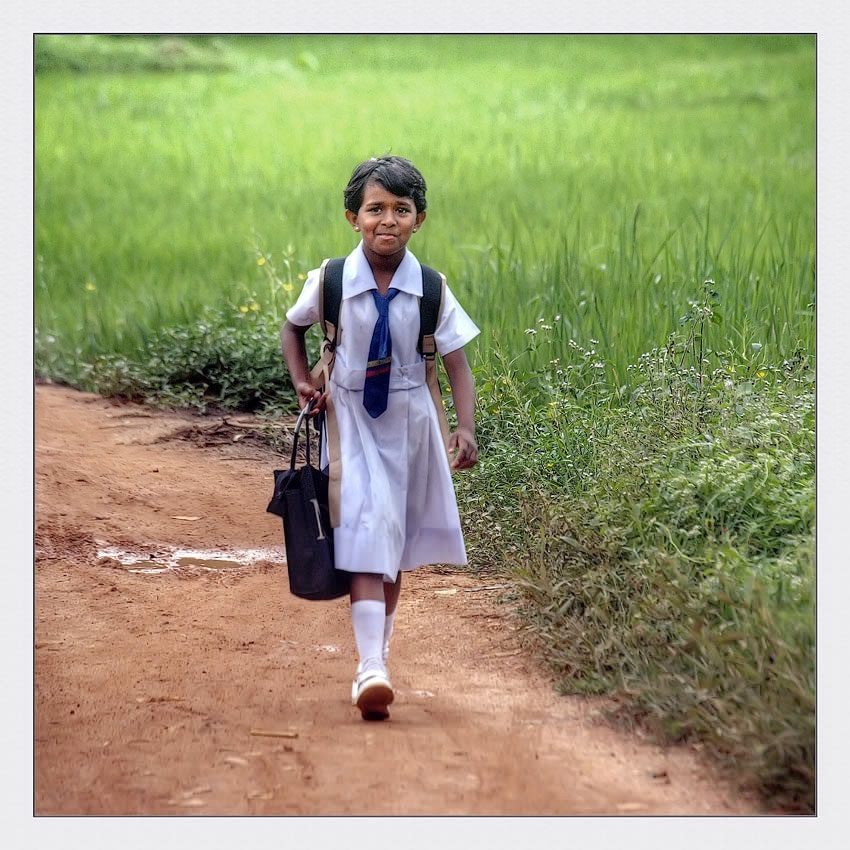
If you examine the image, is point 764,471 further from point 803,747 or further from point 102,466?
point 102,466

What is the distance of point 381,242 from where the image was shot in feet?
12.2

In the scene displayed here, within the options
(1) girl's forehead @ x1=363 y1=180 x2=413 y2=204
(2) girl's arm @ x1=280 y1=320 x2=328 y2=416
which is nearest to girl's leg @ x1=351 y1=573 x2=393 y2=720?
(2) girl's arm @ x1=280 y1=320 x2=328 y2=416

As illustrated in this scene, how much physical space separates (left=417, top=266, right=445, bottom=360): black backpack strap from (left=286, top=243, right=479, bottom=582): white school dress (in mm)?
17

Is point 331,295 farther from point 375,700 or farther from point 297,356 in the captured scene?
point 375,700

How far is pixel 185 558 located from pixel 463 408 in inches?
83.1

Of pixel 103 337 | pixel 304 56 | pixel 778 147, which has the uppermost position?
pixel 304 56

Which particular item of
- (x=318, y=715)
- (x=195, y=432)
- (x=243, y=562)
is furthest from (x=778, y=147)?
(x=318, y=715)

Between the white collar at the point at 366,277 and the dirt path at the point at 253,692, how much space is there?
3.86ft

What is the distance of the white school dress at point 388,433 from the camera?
12.2 ft

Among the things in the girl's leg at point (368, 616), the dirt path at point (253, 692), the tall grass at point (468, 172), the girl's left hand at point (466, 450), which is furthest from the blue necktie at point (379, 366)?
the tall grass at point (468, 172)

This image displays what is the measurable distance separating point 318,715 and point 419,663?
55 centimetres

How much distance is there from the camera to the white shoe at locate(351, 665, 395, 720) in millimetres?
3641

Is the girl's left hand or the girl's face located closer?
the girl's face

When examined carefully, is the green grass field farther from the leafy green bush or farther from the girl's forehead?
the girl's forehead
